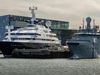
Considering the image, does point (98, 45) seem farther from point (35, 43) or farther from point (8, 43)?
point (8, 43)

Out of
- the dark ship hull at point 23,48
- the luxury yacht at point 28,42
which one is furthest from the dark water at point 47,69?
the luxury yacht at point 28,42

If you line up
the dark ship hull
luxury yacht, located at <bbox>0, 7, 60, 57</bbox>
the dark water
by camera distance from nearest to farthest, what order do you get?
the dark water, the dark ship hull, luxury yacht, located at <bbox>0, 7, 60, 57</bbox>

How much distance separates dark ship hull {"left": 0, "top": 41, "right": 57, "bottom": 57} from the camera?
443 ft

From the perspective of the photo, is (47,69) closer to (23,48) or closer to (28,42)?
(23,48)

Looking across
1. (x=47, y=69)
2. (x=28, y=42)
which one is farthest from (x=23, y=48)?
(x=47, y=69)

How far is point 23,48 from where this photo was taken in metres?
141

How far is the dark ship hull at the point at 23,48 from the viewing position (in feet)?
443

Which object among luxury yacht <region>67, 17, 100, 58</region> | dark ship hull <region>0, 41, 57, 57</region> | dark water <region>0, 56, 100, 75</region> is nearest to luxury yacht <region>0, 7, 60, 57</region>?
dark ship hull <region>0, 41, 57, 57</region>

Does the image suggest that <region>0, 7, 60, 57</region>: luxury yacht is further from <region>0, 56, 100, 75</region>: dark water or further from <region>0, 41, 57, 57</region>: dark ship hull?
<region>0, 56, 100, 75</region>: dark water

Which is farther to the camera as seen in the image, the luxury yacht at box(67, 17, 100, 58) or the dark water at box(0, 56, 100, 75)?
the luxury yacht at box(67, 17, 100, 58)

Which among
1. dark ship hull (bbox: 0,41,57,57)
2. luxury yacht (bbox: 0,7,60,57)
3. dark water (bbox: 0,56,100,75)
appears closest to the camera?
dark water (bbox: 0,56,100,75)

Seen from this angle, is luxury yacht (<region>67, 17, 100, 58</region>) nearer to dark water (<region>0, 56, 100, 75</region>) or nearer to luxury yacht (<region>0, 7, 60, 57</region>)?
luxury yacht (<region>0, 7, 60, 57</region>)

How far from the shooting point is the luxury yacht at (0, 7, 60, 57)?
452ft

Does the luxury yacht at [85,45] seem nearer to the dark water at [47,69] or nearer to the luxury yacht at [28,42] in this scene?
the luxury yacht at [28,42]
